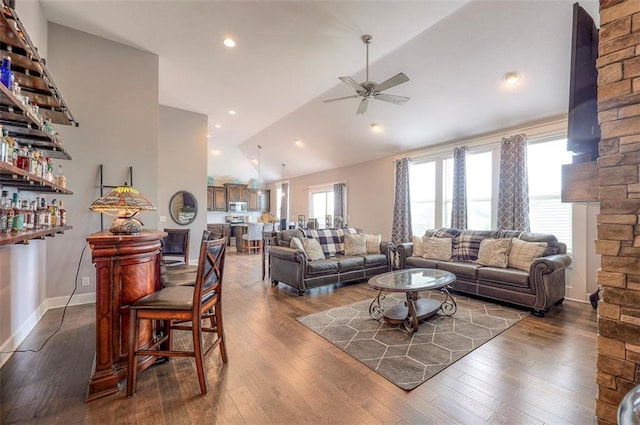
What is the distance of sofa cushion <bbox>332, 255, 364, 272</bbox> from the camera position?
14.9ft

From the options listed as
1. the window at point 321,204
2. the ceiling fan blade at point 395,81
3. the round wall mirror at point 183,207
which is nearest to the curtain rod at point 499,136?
the ceiling fan blade at point 395,81

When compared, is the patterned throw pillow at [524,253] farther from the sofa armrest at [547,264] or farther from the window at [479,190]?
the window at [479,190]

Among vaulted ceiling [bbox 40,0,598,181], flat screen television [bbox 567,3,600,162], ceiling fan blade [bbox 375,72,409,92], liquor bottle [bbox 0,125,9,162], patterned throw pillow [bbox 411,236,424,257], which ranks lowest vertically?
patterned throw pillow [bbox 411,236,424,257]

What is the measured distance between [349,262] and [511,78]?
3507 millimetres

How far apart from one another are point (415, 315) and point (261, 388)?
66.6 inches

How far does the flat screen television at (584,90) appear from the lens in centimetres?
125

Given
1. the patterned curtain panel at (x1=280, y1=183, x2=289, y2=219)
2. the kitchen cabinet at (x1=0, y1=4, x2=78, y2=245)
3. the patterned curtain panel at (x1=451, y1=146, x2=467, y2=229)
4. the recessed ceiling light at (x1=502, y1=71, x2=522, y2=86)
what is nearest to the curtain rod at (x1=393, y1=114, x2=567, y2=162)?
the patterned curtain panel at (x1=451, y1=146, x2=467, y2=229)

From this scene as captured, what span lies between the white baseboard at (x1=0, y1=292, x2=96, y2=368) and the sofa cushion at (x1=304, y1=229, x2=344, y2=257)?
127 inches

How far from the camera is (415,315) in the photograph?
286 cm

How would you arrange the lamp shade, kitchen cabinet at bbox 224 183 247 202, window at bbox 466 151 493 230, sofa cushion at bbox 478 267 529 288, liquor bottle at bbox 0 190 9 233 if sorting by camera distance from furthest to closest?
1. kitchen cabinet at bbox 224 183 247 202
2. window at bbox 466 151 493 230
3. sofa cushion at bbox 478 267 529 288
4. the lamp shade
5. liquor bottle at bbox 0 190 9 233

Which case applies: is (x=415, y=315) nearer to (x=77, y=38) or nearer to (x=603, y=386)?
(x=603, y=386)

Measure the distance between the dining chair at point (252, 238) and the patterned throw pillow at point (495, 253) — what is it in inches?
236

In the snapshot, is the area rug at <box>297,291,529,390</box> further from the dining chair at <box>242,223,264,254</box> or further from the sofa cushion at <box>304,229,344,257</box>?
the dining chair at <box>242,223,264,254</box>

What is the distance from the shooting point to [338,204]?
796 centimetres
